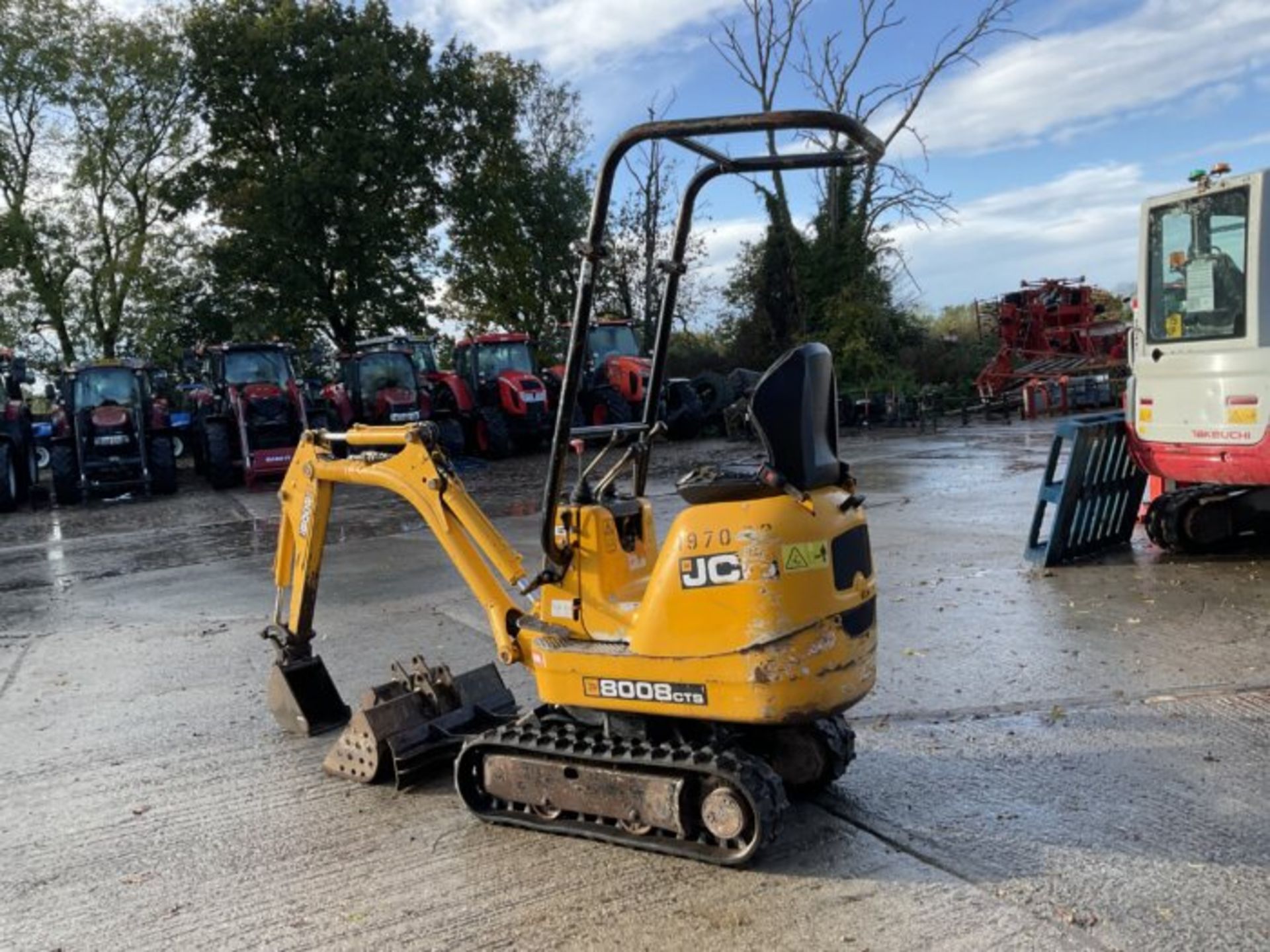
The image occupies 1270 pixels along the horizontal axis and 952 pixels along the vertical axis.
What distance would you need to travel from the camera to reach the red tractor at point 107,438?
18.7m

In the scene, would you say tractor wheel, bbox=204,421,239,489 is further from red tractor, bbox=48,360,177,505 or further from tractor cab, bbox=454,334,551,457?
tractor cab, bbox=454,334,551,457

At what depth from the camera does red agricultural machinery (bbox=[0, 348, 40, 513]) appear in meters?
18.1

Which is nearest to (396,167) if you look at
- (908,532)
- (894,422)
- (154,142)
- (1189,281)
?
(154,142)

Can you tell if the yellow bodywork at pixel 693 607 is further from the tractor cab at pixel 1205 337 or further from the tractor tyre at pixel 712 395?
the tractor tyre at pixel 712 395

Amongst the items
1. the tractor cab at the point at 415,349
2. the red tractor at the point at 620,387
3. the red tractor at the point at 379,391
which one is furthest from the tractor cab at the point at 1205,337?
the tractor cab at the point at 415,349

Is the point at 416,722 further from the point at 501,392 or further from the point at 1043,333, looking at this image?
the point at 1043,333

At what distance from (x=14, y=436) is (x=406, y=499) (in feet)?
57.0

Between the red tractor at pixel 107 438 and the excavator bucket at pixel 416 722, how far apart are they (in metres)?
16.0

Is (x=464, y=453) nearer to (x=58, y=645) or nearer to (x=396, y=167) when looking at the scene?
(x=396, y=167)

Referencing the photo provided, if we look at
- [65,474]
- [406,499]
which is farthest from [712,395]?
[406,499]

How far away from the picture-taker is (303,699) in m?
5.35

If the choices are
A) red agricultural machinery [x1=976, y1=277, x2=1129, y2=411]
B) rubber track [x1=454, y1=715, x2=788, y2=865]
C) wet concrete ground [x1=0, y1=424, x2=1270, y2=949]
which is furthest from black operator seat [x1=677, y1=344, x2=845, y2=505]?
red agricultural machinery [x1=976, y1=277, x2=1129, y2=411]

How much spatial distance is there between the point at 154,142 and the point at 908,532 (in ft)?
92.5

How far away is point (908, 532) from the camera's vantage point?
10195mm
